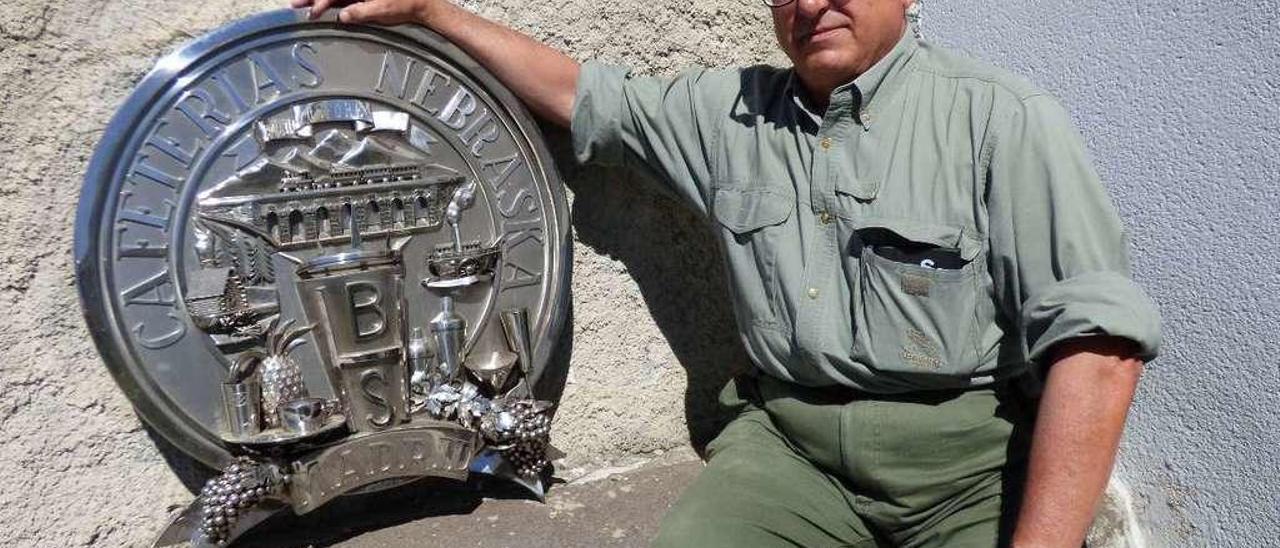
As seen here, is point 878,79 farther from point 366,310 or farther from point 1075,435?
point 366,310

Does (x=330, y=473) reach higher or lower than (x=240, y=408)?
lower

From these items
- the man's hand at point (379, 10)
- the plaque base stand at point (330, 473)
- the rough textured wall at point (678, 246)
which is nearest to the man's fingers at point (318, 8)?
the man's hand at point (379, 10)

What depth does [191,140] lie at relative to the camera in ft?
6.43

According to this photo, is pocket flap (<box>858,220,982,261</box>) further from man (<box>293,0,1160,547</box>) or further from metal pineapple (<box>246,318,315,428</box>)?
metal pineapple (<box>246,318,315,428</box>)

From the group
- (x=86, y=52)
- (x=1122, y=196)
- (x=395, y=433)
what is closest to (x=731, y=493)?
(x=395, y=433)

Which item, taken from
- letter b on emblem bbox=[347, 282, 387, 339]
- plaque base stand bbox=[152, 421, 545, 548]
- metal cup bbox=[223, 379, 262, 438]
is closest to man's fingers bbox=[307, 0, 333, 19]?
letter b on emblem bbox=[347, 282, 387, 339]

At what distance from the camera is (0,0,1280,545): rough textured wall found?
1.95 metres

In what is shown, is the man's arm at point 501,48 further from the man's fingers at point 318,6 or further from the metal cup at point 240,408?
the metal cup at point 240,408

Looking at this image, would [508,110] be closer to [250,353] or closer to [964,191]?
[250,353]

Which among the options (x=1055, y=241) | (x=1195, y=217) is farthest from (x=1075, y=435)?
(x=1195, y=217)

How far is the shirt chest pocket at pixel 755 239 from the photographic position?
A: 2.19 m

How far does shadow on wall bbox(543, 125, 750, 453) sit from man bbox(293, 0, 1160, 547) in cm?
17

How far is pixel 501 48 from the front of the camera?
7.28 feet

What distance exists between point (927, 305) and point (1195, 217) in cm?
57
